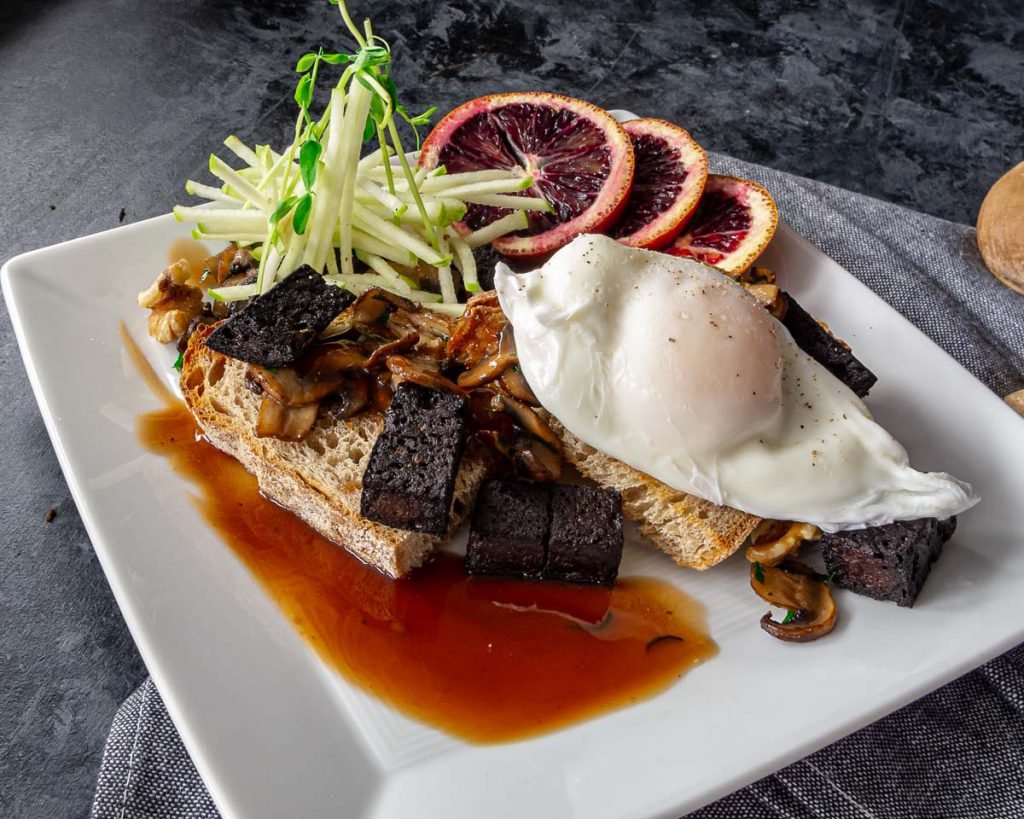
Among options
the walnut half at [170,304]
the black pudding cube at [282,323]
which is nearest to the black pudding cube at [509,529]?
the black pudding cube at [282,323]

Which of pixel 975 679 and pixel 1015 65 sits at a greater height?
pixel 1015 65

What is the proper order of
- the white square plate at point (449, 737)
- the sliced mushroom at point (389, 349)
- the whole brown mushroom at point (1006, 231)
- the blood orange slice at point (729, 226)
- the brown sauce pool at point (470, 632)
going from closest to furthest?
1. the white square plate at point (449, 737)
2. the brown sauce pool at point (470, 632)
3. the sliced mushroom at point (389, 349)
4. the blood orange slice at point (729, 226)
5. the whole brown mushroom at point (1006, 231)

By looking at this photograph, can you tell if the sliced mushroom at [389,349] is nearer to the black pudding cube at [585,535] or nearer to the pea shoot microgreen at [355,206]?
the pea shoot microgreen at [355,206]

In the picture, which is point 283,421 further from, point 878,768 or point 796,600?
point 878,768

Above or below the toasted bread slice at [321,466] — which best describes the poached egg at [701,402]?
above

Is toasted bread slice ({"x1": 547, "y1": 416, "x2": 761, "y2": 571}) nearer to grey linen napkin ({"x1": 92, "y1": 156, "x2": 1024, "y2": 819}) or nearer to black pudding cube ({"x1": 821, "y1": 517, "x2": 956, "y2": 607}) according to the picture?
black pudding cube ({"x1": 821, "y1": 517, "x2": 956, "y2": 607})

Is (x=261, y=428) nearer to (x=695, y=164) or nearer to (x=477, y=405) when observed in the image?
(x=477, y=405)

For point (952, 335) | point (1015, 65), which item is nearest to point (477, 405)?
point (952, 335)
